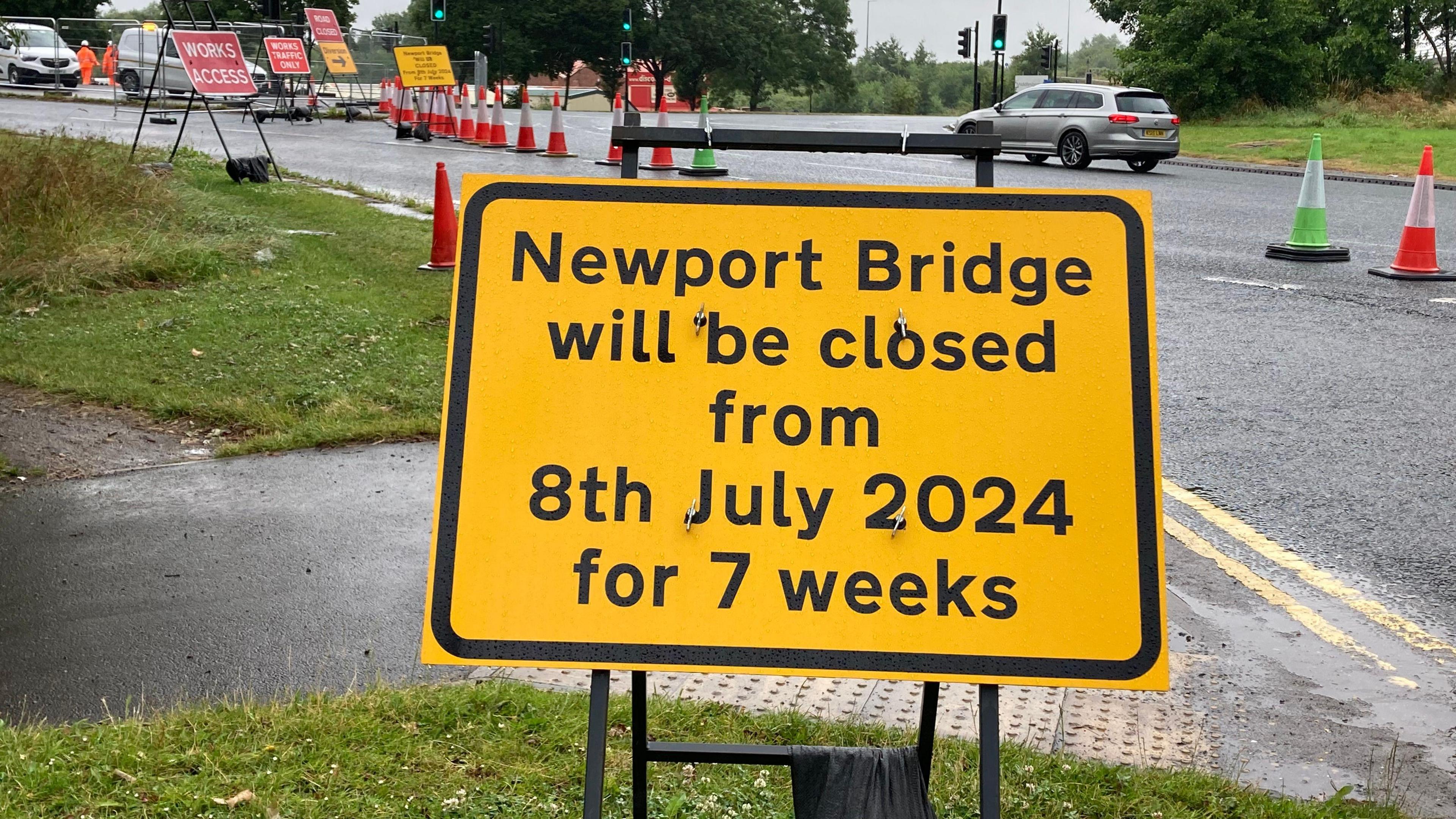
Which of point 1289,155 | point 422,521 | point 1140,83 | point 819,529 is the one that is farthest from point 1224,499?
point 1140,83

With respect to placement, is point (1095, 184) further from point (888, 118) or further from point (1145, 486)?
point (888, 118)

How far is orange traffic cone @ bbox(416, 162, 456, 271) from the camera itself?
9344 mm

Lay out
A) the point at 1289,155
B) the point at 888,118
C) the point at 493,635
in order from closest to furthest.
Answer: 1. the point at 493,635
2. the point at 1289,155
3. the point at 888,118

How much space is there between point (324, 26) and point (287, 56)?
556 cm

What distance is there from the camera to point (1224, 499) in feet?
17.2

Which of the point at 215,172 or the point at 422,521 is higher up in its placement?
the point at 215,172

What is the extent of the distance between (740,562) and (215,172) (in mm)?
15208

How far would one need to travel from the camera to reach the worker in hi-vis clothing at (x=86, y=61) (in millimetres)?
42219

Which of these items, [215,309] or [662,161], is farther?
[662,161]

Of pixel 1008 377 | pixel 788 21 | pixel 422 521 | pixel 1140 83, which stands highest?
pixel 788 21

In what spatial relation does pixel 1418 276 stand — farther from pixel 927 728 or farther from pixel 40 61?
pixel 40 61

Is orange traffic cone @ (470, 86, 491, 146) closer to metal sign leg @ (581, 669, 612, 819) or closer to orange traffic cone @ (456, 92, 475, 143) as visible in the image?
orange traffic cone @ (456, 92, 475, 143)

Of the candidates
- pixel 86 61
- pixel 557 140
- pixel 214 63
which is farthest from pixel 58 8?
pixel 214 63

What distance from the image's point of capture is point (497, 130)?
24.1 meters
